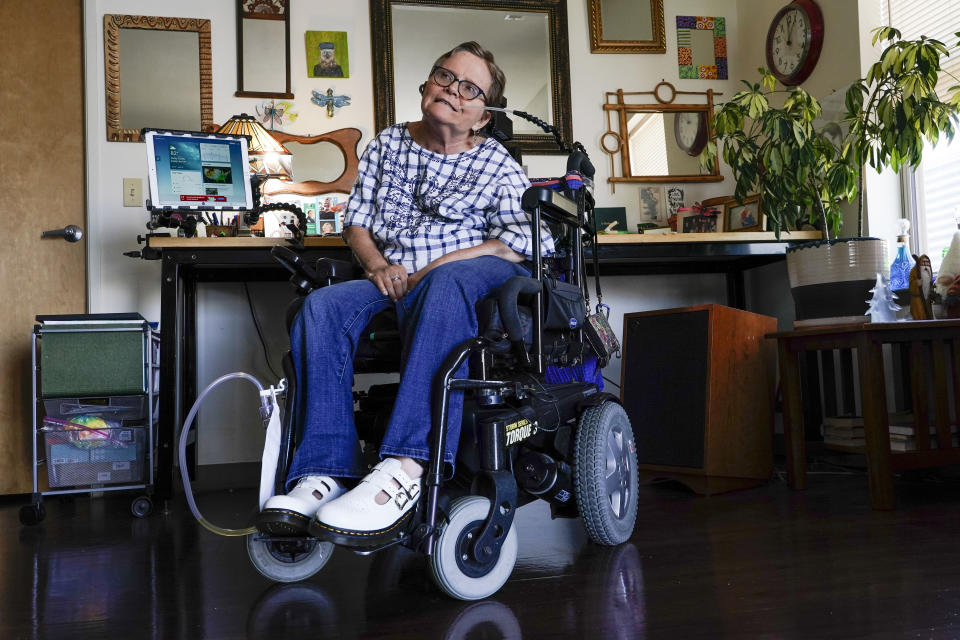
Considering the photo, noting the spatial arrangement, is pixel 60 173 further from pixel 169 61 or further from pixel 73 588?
pixel 73 588

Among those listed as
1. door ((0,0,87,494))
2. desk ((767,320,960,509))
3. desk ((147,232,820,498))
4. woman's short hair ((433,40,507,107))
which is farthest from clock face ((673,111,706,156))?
door ((0,0,87,494))

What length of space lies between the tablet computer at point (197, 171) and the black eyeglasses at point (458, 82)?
43.5 inches

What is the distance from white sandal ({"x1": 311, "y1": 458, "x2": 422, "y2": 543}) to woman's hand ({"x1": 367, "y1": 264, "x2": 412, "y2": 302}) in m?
0.37

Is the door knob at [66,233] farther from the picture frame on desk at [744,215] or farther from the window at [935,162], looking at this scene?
the window at [935,162]

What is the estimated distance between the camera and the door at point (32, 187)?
287 centimetres

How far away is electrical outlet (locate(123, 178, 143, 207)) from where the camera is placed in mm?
2965

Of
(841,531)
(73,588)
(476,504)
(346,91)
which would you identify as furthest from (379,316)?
(346,91)

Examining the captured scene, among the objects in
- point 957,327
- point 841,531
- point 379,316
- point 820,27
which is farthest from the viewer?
point 820,27

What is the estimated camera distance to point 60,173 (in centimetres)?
294

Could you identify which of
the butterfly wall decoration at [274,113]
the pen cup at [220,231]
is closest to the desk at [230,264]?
the pen cup at [220,231]

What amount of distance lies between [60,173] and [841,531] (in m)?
2.81

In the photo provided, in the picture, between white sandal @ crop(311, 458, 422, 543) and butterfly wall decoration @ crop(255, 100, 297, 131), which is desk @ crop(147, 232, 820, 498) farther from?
white sandal @ crop(311, 458, 422, 543)

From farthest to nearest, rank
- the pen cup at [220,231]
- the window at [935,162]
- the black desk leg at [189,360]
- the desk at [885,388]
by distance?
the black desk leg at [189,360]
the pen cup at [220,231]
the window at [935,162]
the desk at [885,388]

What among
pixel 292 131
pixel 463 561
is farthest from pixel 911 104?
pixel 292 131
